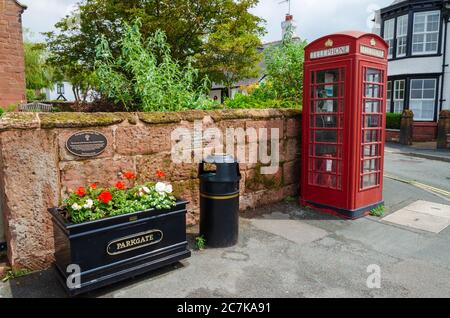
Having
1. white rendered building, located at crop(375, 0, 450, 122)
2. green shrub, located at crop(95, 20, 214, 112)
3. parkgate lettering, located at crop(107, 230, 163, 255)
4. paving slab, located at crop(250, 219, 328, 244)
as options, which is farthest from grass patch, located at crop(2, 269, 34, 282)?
white rendered building, located at crop(375, 0, 450, 122)

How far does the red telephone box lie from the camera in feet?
17.9

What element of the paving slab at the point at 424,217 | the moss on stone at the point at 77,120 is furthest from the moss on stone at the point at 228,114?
the paving slab at the point at 424,217

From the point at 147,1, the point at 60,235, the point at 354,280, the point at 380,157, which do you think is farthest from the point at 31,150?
the point at 147,1

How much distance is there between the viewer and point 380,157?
20.1ft

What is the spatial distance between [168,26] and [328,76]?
10.0m

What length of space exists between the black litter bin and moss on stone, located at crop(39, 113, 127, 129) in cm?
124

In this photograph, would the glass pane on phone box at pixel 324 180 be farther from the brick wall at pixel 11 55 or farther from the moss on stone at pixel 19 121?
the brick wall at pixel 11 55

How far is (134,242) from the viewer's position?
11.9ft

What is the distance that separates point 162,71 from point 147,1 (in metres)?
10.8

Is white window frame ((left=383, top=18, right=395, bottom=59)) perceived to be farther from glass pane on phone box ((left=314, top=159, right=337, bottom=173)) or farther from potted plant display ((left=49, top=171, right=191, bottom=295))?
potted plant display ((left=49, top=171, right=191, bottom=295))

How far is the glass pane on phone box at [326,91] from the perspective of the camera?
577 cm

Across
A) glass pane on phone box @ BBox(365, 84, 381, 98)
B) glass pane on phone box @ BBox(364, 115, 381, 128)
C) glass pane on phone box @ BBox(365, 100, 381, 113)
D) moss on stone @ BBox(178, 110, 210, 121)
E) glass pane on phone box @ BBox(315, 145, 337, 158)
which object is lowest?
glass pane on phone box @ BBox(315, 145, 337, 158)

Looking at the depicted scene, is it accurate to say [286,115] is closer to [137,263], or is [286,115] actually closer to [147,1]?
[137,263]

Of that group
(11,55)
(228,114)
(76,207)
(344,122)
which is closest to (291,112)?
(344,122)
